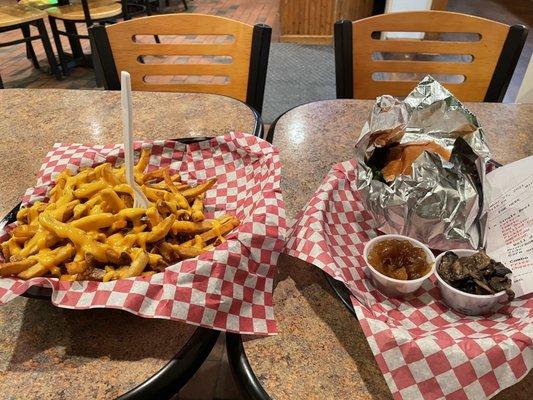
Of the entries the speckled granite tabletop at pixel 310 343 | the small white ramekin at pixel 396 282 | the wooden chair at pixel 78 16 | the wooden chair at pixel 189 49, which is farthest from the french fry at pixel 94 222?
the wooden chair at pixel 78 16

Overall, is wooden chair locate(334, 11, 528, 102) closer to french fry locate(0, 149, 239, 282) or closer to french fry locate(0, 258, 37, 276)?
french fry locate(0, 149, 239, 282)

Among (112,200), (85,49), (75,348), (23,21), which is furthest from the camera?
(85,49)

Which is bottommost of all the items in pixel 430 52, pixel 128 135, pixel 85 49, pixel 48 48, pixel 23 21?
pixel 85 49

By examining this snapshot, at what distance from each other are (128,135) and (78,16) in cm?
363

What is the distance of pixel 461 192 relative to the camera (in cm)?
83

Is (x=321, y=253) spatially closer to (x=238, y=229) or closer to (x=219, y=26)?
(x=238, y=229)

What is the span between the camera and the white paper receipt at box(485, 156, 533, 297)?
77 centimetres

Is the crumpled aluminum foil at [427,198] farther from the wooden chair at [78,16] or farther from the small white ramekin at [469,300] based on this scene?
the wooden chair at [78,16]

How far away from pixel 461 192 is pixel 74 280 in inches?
27.6

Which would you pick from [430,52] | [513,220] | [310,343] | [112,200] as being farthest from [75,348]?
[430,52]

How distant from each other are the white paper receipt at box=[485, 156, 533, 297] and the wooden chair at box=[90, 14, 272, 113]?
895 mm

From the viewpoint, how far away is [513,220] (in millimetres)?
857

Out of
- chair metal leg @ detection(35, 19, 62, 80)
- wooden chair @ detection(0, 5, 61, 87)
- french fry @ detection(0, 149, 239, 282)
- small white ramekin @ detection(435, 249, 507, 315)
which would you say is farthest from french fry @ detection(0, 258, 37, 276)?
chair metal leg @ detection(35, 19, 62, 80)

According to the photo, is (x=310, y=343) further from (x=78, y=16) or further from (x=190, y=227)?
(x=78, y=16)
